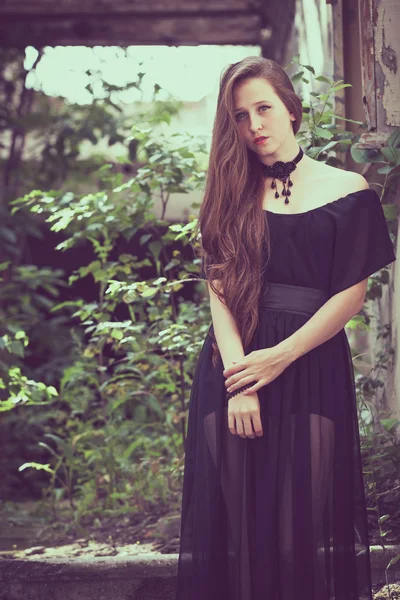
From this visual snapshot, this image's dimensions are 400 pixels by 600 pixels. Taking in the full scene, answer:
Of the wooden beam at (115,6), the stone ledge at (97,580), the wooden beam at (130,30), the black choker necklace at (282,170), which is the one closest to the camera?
the black choker necklace at (282,170)

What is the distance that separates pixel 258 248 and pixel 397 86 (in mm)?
1065

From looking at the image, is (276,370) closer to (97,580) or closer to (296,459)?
(296,459)

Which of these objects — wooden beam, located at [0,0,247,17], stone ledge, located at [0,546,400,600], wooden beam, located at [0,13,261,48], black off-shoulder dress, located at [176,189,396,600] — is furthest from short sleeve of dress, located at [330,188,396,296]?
wooden beam, located at [0,13,261,48]

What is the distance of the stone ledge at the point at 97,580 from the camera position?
276cm

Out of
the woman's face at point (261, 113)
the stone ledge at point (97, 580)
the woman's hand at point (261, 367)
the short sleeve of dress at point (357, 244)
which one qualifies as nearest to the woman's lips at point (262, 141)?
the woman's face at point (261, 113)

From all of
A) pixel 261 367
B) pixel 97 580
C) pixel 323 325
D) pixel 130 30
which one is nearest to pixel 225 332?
pixel 261 367

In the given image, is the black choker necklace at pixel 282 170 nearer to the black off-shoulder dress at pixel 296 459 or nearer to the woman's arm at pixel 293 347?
the black off-shoulder dress at pixel 296 459

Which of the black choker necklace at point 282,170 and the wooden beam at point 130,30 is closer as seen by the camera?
the black choker necklace at point 282,170

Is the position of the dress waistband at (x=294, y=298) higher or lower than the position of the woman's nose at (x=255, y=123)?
lower

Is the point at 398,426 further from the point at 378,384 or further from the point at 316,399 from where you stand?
the point at 316,399

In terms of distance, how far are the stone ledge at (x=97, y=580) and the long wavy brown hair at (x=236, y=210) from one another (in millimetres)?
926

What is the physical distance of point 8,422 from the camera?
589cm

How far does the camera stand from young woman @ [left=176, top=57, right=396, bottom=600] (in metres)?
2.10

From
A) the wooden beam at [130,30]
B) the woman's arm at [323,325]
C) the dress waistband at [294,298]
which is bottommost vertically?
the woman's arm at [323,325]
